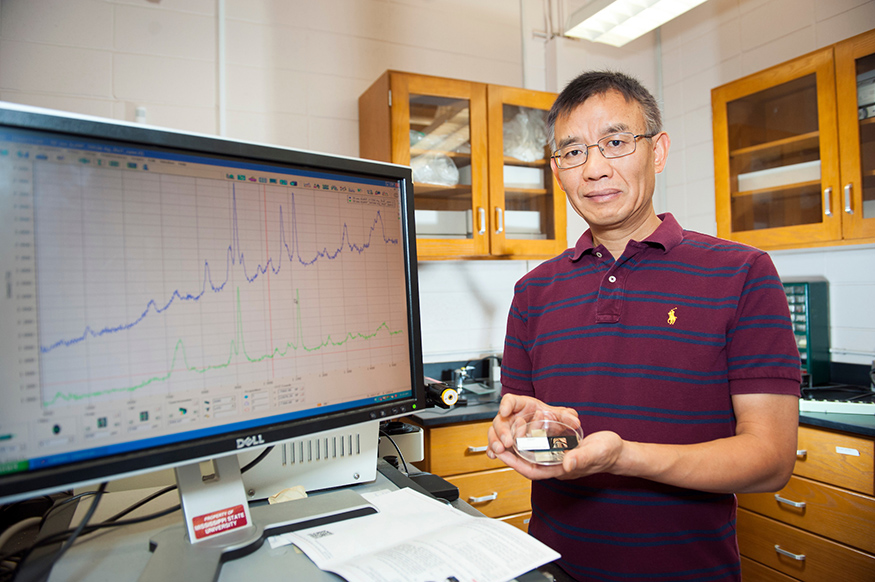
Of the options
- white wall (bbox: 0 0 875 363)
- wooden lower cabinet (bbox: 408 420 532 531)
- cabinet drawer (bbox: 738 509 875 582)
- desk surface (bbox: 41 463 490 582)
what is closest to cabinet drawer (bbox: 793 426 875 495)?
cabinet drawer (bbox: 738 509 875 582)

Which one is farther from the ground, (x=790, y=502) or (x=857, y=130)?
(x=857, y=130)

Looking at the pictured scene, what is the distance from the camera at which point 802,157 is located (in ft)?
6.95

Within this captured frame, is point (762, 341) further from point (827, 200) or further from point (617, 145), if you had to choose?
point (827, 200)

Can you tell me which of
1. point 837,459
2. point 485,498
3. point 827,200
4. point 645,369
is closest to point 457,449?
point 485,498

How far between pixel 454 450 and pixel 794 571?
1.29 meters

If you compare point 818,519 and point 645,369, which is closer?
point 645,369

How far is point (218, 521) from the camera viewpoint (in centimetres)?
66

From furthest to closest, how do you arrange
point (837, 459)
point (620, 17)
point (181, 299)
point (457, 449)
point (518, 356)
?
point (620, 17), point (457, 449), point (837, 459), point (518, 356), point (181, 299)

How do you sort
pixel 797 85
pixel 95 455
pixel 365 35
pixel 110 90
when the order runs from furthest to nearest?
pixel 365 35, pixel 797 85, pixel 110 90, pixel 95 455

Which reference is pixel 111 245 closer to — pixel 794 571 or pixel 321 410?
pixel 321 410

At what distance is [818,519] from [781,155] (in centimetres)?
147

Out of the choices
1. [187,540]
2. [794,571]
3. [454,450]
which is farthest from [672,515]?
[794,571]

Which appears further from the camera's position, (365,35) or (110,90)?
(365,35)

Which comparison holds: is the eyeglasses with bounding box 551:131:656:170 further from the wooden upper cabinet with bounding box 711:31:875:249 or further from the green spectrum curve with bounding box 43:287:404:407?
the wooden upper cabinet with bounding box 711:31:875:249
